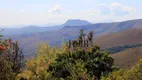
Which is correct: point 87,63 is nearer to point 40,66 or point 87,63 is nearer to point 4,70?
point 40,66

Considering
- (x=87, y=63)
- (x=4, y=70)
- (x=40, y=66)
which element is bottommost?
(x=40, y=66)

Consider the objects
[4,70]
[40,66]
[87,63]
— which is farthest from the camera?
[40,66]

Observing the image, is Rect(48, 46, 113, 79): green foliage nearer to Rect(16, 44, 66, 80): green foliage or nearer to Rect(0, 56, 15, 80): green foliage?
Rect(16, 44, 66, 80): green foliage

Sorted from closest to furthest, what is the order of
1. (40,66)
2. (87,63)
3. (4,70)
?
(4,70) < (87,63) < (40,66)

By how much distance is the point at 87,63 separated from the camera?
46875 mm

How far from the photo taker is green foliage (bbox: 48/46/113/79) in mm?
45500

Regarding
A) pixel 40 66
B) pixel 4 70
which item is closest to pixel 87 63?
pixel 40 66

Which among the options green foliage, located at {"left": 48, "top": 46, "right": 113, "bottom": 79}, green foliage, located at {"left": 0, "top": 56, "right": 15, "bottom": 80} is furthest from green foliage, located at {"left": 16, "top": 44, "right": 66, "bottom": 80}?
green foliage, located at {"left": 0, "top": 56, "right": 15, "bottom": 80}

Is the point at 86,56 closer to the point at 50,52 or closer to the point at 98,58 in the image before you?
the point at 98,58

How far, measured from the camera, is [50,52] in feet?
225

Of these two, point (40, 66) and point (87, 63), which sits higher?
point (87, 63)

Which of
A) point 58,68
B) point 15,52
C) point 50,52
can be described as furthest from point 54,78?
point 50,52

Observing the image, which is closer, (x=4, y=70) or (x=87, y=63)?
(x=4, y=70)

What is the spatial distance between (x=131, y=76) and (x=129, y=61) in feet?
550
